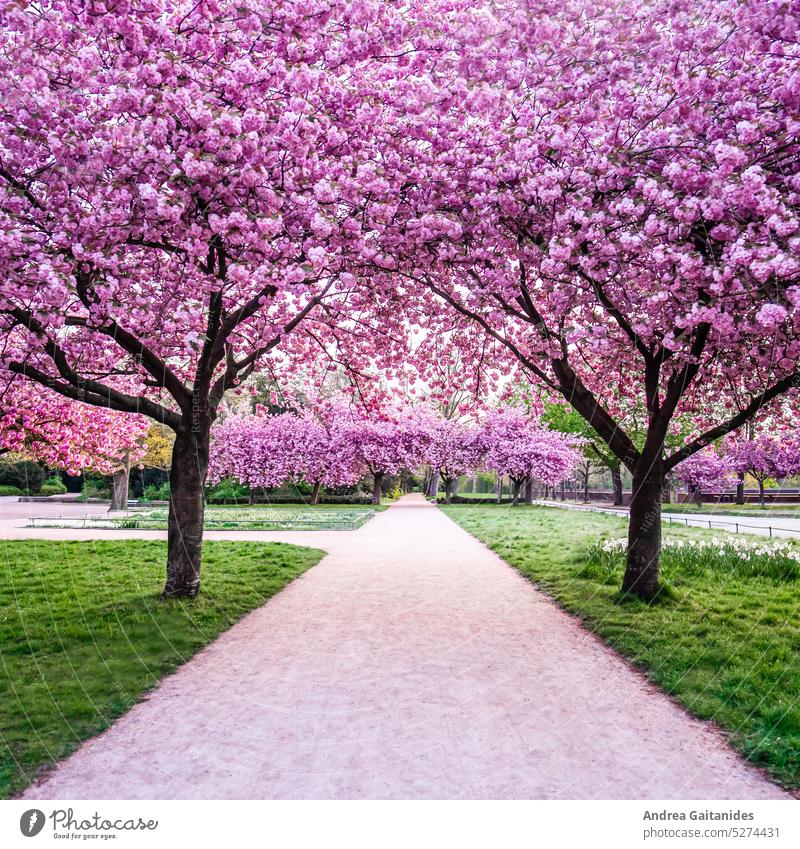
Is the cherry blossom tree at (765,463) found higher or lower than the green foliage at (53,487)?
higher

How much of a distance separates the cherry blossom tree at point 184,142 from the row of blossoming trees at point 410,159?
30mm

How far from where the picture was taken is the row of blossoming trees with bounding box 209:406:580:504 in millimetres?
38094

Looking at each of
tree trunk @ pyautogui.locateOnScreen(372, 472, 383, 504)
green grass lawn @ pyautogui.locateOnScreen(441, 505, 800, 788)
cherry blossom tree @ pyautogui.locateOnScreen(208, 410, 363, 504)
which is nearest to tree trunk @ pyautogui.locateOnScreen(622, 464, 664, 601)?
green grass lawn @ pyautogui.locateOnScreen(441, 505, 800, 788)

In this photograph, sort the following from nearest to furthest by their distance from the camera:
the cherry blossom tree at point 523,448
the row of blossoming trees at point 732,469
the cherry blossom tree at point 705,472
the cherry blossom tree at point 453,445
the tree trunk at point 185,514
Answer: the tree trunk at point 185,514, the row of blossoming trees at point 732,469, the cherry blossom tree at point 523,448, the cherry blossom tree at point 453,445, the cherry blossom tree at point 705,472

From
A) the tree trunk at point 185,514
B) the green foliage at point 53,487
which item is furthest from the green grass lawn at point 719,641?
the green foliage at point 53,487

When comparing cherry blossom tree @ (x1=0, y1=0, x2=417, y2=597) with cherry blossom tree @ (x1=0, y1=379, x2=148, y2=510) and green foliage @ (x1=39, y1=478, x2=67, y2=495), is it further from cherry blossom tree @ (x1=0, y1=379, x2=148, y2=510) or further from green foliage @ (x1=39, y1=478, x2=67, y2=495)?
green foliage @ (x1=39, y1=478, x2=67, y2=495)

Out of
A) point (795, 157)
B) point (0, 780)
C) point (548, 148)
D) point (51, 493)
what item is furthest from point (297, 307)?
point (51, 493)

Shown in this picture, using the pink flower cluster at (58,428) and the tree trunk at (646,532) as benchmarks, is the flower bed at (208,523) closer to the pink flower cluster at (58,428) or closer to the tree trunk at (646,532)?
the pink flower cluster at (58,428)

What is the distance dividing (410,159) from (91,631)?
716 centimetres

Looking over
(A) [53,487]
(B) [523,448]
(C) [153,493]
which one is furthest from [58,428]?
(B) [523,448]

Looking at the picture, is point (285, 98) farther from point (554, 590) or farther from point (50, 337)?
point (554, 590)

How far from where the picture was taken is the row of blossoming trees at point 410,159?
18.4ft

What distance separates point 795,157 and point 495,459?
121ft

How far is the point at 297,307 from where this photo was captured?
36.0ft
